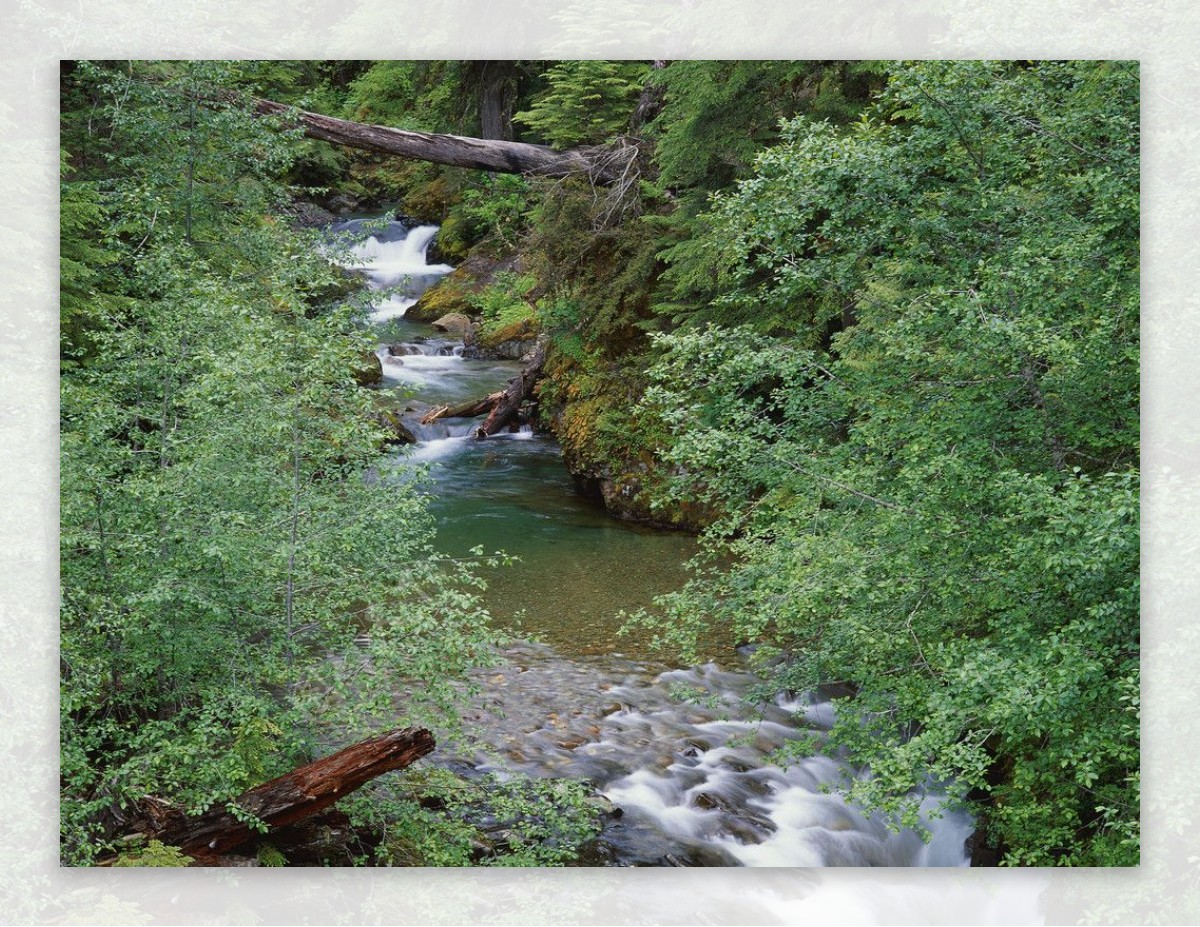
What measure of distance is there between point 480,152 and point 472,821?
519 cm

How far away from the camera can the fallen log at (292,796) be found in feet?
13.6

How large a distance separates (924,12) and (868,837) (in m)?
3.95

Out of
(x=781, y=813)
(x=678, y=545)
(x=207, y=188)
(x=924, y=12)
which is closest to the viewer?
(x=924, y=12)

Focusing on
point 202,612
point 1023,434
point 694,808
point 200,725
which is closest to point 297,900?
point 200,725

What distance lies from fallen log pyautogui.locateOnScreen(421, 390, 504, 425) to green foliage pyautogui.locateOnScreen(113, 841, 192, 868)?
19.7 ft

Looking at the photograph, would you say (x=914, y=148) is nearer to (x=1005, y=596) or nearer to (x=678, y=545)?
(x=1005, y=596)

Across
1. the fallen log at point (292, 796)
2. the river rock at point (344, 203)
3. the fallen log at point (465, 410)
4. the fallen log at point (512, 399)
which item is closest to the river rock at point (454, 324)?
the river rock at point (344, 203)

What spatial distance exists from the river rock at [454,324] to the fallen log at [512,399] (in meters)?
3.08

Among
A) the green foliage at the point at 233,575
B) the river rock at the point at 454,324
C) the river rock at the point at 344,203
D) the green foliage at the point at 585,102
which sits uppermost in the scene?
the green foliage at the point at 585,102

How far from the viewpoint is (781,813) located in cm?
509

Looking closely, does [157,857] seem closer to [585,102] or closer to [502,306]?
[585,102]

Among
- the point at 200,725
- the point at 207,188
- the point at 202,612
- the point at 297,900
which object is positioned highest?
the point at 207,188

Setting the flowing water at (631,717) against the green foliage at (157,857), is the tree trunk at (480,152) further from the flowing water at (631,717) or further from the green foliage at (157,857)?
the green foliage at (157,857)

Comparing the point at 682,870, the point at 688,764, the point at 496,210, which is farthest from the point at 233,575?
the point at 496,210
